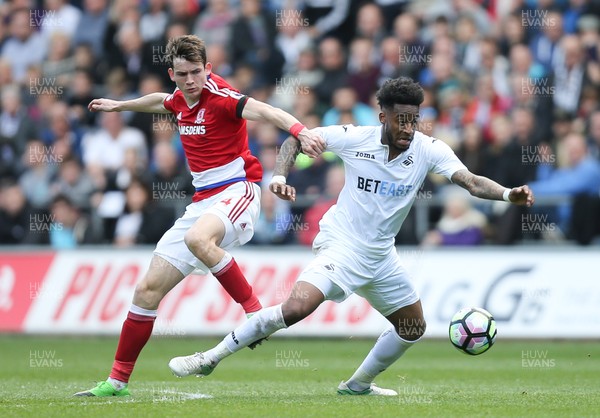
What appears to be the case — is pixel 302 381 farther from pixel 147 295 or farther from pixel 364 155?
pixel 364 155

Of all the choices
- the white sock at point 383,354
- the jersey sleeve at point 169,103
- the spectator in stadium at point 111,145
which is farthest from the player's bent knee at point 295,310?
the spectator in stadium at point 111,145

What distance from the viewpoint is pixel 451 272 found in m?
16.5

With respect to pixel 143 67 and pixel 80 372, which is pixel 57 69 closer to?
pixel 143 67

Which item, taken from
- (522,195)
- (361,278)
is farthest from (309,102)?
Result: (522,195)

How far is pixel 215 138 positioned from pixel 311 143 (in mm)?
1347

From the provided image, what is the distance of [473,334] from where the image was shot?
9844 millimetres

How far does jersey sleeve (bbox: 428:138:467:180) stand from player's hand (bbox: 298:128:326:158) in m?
1.03

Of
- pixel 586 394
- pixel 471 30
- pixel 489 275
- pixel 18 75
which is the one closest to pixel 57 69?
pixel 18 75

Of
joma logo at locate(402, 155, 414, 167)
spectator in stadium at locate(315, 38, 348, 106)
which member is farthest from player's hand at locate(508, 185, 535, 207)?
spectator in stadium at locate(315, 38, 348, 106)

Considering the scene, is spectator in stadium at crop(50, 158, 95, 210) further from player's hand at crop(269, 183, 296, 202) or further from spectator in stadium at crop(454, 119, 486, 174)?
player's hand at crop(269, 183, 296, 202)

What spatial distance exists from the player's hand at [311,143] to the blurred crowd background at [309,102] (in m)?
8.20

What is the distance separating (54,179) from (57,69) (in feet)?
9.56

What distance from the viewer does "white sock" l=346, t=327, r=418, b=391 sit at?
9.70 m

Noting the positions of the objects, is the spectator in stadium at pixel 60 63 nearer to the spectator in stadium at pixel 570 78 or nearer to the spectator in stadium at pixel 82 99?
the spectator in stadium at pixel 82 99
